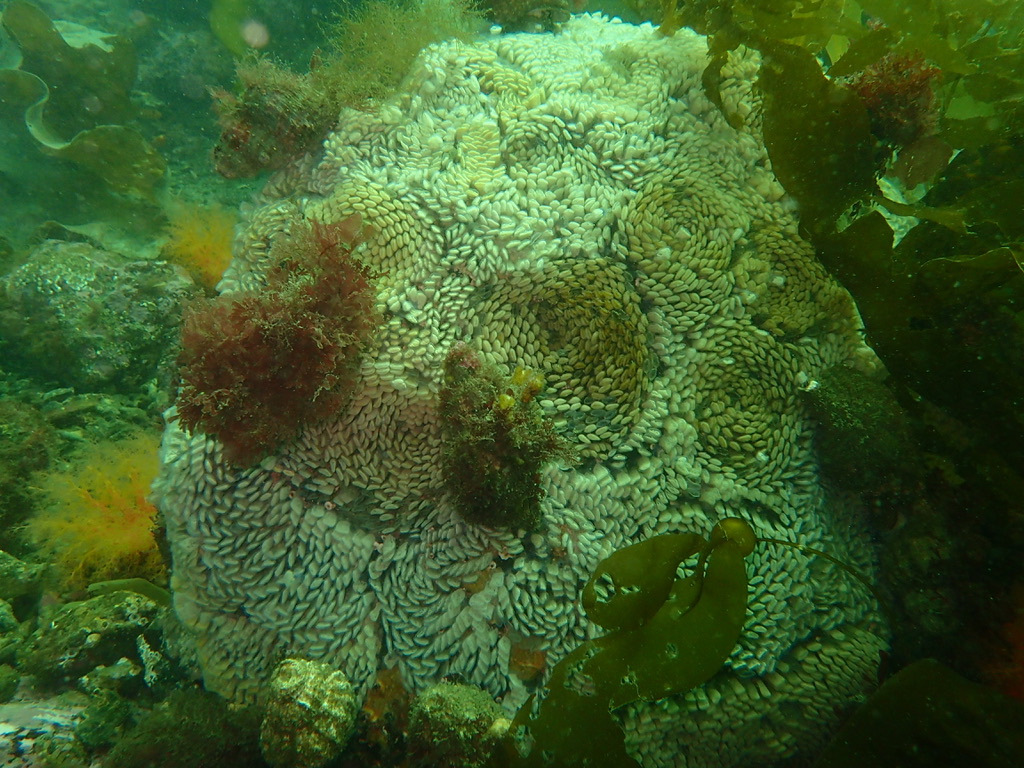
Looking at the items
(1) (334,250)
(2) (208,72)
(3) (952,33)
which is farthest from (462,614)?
(2) (208,72)

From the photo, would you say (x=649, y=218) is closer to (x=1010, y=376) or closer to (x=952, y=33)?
(x=1010, y=376)

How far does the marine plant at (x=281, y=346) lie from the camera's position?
9.82 feet

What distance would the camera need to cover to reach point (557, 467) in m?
3.28

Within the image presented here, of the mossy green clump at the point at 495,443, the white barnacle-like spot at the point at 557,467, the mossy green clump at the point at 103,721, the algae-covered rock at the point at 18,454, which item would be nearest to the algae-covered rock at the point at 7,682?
the mossy green clump at the point at 103,721

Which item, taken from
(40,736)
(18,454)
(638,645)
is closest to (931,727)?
(638,645)

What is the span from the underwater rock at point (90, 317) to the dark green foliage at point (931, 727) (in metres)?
6.52

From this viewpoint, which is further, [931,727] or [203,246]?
[203,246]

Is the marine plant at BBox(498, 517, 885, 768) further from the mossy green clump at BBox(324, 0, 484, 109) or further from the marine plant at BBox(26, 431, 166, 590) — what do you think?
the mossy green clump at BBox(324, 0, 484, 109)

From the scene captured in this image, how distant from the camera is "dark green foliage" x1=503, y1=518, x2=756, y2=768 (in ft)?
9.20

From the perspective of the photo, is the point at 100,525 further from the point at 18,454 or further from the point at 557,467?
the point at 557,467

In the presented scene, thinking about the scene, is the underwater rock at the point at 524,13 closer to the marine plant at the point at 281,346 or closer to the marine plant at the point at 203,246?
the marine plant at the point at 281,346

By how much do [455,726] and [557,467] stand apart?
1609mm

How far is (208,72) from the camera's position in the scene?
812cm

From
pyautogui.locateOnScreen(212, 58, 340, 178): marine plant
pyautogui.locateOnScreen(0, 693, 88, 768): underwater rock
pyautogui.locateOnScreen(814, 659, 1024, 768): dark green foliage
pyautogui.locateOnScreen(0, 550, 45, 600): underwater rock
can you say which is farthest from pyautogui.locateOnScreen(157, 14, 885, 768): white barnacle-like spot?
pyautogui.locateOnScreen(0, 550, 45, 600): underwater rock
